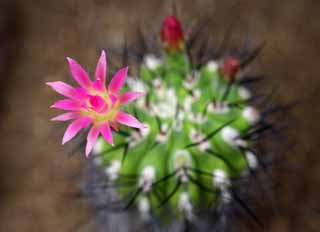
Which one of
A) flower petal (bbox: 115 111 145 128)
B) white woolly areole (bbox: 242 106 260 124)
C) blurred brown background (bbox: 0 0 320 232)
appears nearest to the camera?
flower petal (bbox: 115 111 145 128)

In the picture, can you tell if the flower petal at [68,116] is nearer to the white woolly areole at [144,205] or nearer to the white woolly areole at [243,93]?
the white woolly areole at [144,205]

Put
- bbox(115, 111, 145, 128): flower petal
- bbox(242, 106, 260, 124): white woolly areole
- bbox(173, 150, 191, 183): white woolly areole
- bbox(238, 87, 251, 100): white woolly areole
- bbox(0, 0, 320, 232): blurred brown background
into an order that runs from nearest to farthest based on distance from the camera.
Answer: bbox(115, 111, 145, 128): flower petal, bbox(173, 150, 191, 183): white woolly areole, bbox(242, 106, 260, 124): white woolly areole, bbox(238, 87, 251, 100): white woolly areole, bbox(0, 0, 320, 232): blurred brown background

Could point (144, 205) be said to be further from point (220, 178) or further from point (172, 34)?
point (172, 34)

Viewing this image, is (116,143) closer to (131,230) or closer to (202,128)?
(202,128)

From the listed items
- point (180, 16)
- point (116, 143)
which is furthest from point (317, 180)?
point (116, 143)

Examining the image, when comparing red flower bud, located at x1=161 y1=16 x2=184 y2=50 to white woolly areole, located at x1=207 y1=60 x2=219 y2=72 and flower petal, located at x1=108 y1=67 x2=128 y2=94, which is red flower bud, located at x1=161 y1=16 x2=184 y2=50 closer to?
white woolly areole, located at x1=207 y1=60 x2=219 y2=72

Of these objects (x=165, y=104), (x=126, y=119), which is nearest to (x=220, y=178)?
(x=165, y=104)

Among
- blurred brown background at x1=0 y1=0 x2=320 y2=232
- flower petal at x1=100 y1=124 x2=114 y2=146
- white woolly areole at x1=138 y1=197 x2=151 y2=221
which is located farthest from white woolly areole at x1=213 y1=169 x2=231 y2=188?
blurred brown background at x1=0 y1=0 x2=320 y2=232

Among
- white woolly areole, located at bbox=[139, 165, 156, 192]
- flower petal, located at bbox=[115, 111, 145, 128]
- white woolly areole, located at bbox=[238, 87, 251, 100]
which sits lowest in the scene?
white woolly areole, located at bbox=[139, 165, 156, 192]
